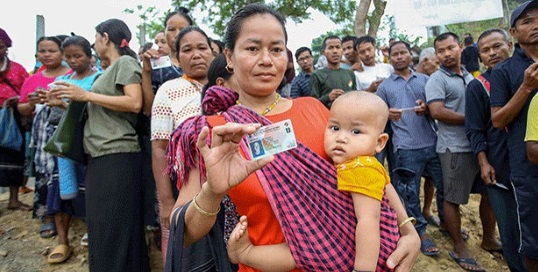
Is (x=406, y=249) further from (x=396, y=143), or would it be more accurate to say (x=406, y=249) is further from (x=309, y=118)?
(x=396, y=143)

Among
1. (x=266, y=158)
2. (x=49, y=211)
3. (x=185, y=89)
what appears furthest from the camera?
(x=49, y=211)

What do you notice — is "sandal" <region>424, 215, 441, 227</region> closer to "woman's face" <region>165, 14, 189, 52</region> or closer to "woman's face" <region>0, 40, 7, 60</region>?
"woman's face" <region>165, 14, 189, 52</region>

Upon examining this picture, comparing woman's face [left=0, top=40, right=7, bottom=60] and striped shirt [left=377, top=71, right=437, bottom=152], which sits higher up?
woman's face [left=0, top=40, right=7, bottom=60]

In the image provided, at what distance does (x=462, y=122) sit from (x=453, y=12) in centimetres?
261

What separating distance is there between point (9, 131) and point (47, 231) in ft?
3.89

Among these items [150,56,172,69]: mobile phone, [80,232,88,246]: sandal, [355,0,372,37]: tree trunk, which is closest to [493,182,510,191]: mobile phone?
[150,56,172,69]: mobile phone

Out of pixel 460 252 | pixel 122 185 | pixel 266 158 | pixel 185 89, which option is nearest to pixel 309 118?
pixel 266 158

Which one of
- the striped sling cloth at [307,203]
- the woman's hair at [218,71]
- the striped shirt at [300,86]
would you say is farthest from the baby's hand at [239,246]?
the striped shirt at [300,86]

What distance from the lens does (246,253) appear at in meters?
1.42

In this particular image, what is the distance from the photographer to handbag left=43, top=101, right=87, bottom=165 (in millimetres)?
2863

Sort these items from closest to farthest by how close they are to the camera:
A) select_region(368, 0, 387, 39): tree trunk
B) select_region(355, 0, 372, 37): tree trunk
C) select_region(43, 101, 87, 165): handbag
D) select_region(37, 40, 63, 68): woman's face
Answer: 1. select_region(43, 101, 87, 165): handbag
2. select_region(37, 40, 63, 68): woman's face
3. select_region(355, 0, 372, 37): tree trunk
4. select_region(368, 0, 387, 39): tree trunk

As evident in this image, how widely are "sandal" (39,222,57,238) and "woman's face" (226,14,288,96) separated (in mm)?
3510

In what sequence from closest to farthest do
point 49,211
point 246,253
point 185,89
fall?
point 246,253 → point 185,89 → point 49,211

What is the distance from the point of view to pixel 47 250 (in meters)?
3.84
